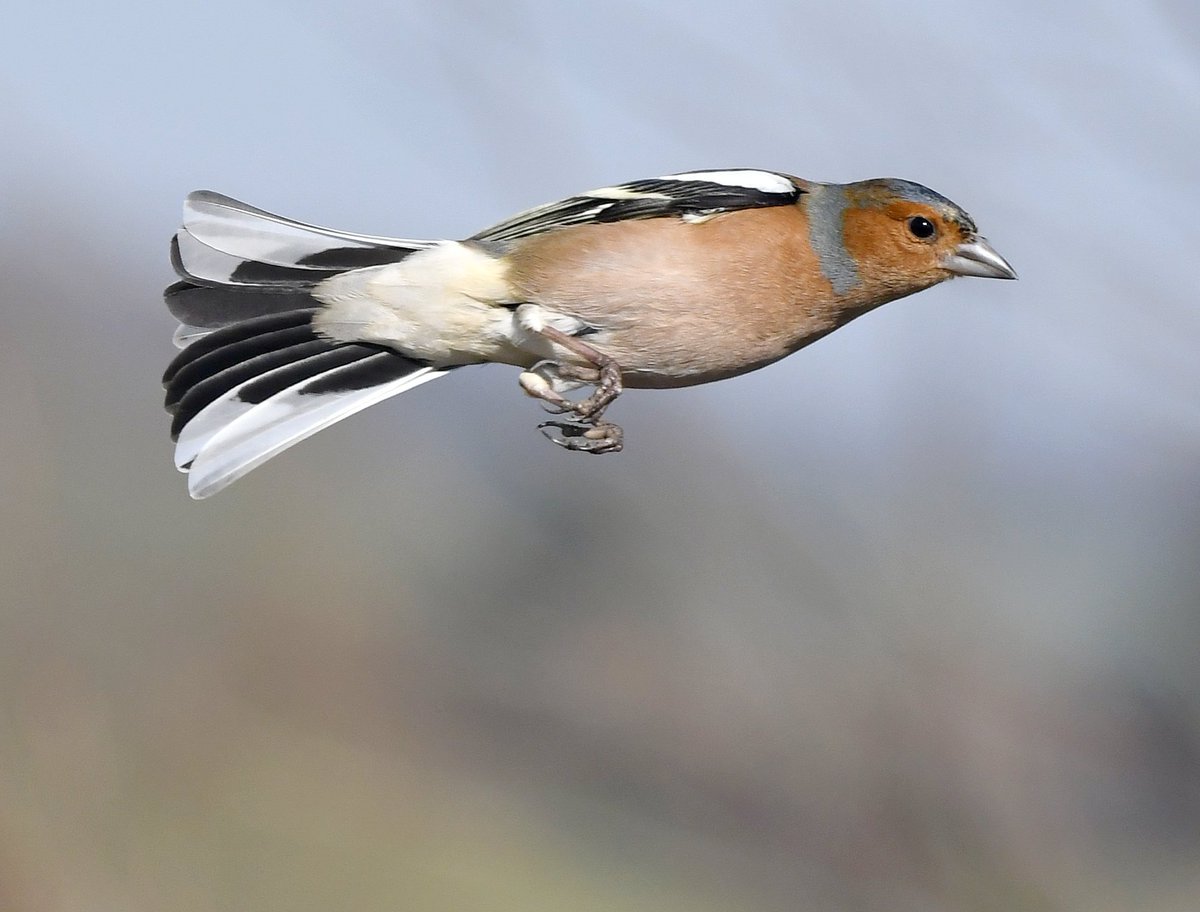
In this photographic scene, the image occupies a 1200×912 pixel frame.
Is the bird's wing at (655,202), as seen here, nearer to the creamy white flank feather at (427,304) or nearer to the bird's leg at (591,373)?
the creamy white flank feather at (427,304)

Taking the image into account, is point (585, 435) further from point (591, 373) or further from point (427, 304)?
point (427, 304)

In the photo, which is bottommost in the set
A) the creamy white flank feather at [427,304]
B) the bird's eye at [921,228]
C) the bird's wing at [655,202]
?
the creamy white flank feather at [427,304]

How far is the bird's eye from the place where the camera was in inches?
135

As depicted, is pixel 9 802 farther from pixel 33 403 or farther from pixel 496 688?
pixel 496 688

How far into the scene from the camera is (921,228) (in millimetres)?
3447

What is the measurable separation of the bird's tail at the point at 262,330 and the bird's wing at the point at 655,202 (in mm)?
300

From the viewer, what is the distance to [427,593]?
1708 cm

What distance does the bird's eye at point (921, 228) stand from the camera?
3438mm

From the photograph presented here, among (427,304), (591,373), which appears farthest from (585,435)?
(427,304)

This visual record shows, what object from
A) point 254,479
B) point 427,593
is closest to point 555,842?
point 427,593

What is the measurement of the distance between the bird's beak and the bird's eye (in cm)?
8

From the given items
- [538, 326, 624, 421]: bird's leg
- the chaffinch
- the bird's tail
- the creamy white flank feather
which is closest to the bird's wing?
the chaffinch

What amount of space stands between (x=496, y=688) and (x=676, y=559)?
11605 mm

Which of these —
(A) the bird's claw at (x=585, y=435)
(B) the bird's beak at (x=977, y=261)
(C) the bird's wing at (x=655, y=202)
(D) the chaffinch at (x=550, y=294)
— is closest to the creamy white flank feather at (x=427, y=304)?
(D) the chaffinch at (x=550, y=294)
